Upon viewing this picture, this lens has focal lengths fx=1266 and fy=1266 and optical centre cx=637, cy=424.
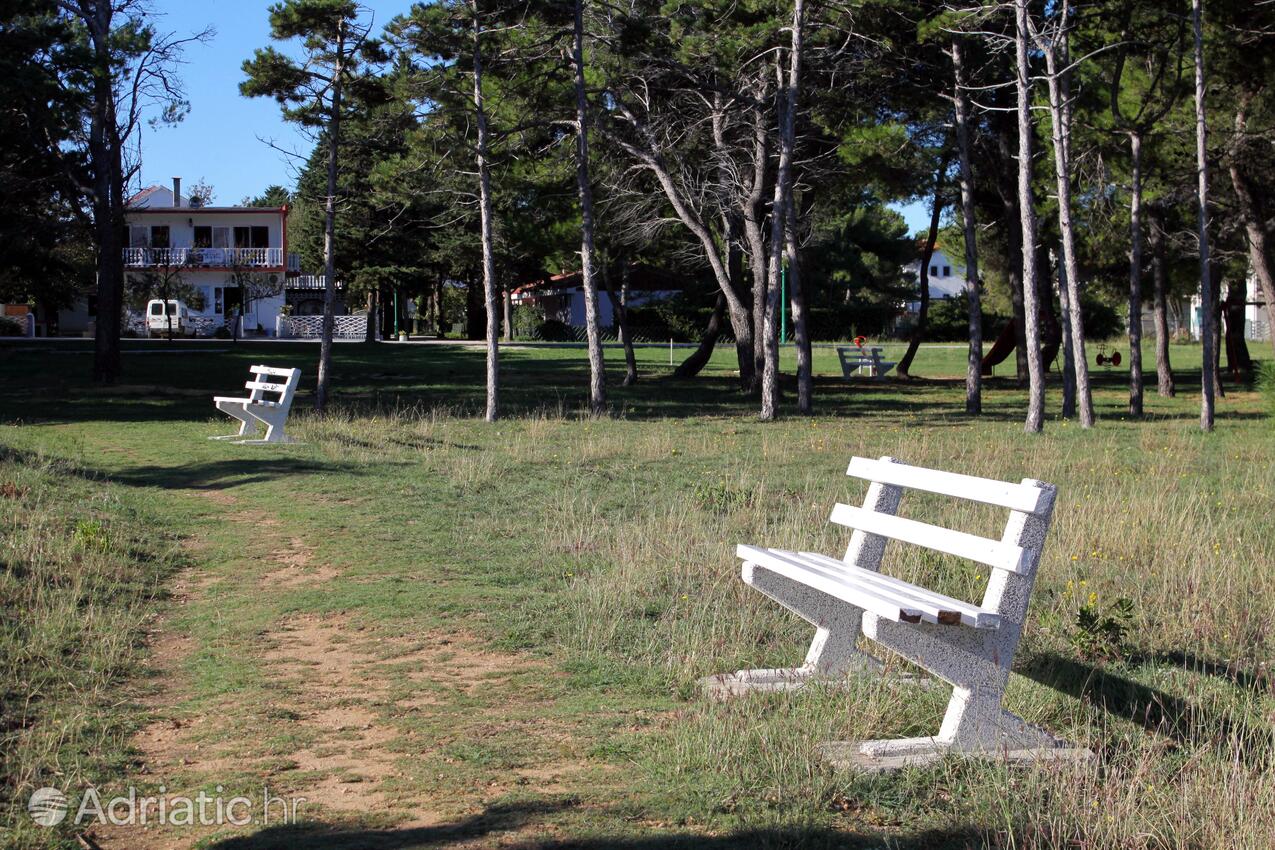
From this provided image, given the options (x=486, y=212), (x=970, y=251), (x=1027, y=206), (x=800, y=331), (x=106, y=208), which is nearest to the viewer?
(x=1027, y=206)

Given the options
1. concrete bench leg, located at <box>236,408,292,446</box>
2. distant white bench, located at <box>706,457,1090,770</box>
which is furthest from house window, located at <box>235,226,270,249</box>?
distant white bench, located at <box>706,457,1090,770</box>

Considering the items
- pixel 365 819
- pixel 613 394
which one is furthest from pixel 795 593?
pixel 613 394

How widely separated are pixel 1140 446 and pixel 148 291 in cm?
4975

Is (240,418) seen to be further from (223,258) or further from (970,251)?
(223,258)

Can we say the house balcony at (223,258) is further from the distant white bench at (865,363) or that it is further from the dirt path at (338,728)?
the dirt path at (338,728)

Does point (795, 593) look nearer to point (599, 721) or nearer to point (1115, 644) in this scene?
point (599, 721)

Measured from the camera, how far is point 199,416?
776 inches

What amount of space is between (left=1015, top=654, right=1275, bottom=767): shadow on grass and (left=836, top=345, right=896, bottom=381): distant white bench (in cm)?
2899

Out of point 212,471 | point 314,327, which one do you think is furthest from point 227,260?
point 212,471

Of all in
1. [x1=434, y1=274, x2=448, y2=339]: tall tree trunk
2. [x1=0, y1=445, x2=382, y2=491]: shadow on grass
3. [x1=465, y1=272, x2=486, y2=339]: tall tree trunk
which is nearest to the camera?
[x1=0, y1=445, x2=382, y2=491]: shadow on grass

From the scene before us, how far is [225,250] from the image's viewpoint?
226ft

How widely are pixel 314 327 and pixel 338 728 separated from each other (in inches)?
2524

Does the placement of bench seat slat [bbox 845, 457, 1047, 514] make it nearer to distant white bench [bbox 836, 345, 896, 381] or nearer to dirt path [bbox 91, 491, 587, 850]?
dirt path [bbox 91, 491, 587, 850]

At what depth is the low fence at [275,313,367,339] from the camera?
2495 inches
